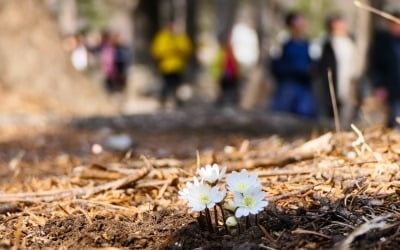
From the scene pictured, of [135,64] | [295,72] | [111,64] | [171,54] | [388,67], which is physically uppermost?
[111,64]

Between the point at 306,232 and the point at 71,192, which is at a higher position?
the point at 71,192

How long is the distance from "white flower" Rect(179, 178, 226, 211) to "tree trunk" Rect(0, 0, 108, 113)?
24.4 feet

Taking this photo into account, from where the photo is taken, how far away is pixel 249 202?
246cm

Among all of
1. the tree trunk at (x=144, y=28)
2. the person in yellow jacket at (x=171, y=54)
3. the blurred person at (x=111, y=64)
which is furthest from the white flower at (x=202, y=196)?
the blurred person at (x=111, y=64)

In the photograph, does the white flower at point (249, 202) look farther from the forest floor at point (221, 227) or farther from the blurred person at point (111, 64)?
the blurred person at point (111, 64)

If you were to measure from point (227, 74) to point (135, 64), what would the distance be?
2284 mm

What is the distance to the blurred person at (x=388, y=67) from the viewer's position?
8.11m

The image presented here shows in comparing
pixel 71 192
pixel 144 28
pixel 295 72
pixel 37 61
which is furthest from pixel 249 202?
pixel 144 28

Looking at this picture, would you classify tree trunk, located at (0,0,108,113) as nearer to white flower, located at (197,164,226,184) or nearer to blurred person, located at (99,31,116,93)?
white flower, located at (197,164,226,184)

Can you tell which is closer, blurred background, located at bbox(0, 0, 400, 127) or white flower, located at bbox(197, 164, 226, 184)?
white flower, located at bbox(197, 164, 226, 184)

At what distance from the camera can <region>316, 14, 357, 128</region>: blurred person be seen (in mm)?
9016

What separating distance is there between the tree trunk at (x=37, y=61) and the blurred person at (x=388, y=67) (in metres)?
3.50

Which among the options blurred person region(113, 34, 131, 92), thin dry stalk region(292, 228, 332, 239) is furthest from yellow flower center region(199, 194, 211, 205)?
blurred person region(113, 34, 131, 92)

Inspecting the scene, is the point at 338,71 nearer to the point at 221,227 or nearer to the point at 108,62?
the point at 221,227
